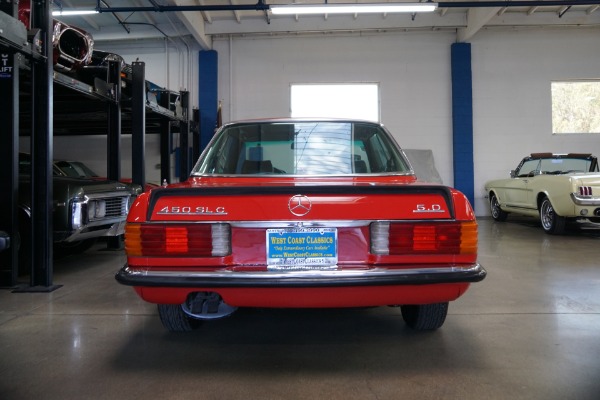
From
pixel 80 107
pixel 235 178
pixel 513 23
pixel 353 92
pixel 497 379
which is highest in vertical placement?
pixel 513 23

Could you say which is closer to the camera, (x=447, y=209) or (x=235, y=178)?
(x=447, y=209)

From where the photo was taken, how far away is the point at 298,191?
1917 mm

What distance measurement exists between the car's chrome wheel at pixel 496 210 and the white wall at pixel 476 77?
86 centimetres

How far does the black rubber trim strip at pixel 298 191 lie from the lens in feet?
6.29

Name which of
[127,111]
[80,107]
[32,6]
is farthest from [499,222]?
[32,6]

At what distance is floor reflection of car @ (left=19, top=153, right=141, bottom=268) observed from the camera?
3.98 m

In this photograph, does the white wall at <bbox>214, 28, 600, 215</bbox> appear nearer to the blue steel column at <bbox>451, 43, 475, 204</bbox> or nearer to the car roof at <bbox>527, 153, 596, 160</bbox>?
the blue steel column at <bbox>451, 43, 475, 204</bbox>

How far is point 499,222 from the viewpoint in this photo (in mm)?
9305

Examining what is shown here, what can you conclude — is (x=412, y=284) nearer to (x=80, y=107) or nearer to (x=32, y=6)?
(x=32, y=6)

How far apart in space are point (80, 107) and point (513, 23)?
9.83 meters

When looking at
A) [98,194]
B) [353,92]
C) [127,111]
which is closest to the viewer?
[98,194]

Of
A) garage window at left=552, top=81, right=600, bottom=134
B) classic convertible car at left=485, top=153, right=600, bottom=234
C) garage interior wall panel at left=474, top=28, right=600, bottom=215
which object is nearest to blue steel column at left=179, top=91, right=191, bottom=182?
classic convertible car at left=485, top=153, right=600, bottom=234

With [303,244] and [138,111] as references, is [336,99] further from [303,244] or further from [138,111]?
[303,244]

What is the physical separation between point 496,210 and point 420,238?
8.62m
